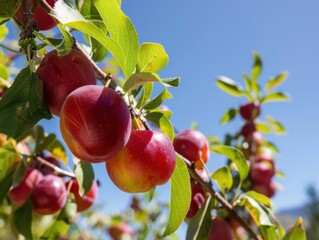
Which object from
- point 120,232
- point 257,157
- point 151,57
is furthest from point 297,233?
point 120,232

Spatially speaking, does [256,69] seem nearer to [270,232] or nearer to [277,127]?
[277,127]

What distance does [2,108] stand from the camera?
31.8 inches

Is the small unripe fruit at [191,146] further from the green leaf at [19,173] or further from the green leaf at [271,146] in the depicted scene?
the green leaf at [271,146]

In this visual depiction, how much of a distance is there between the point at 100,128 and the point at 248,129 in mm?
1526

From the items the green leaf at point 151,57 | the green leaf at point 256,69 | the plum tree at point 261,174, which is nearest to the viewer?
the green leaf at point 151,57

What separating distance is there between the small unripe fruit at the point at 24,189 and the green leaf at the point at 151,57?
76 cm

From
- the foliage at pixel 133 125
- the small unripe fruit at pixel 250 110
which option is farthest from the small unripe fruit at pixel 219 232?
the small unripe fruit at pixel 250 110

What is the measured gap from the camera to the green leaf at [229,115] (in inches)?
91.5

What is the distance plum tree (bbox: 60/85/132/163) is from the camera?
716 mm

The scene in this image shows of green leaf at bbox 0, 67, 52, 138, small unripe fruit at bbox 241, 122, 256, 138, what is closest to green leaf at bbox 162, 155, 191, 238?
green leaf at bbox 0, 67, 52, 138

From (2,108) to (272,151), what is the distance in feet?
5.69

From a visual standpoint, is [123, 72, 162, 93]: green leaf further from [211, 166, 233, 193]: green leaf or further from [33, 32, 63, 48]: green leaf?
[211, 166, 233, 193]: green leaf

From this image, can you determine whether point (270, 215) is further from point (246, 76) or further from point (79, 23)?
point (246, 76)

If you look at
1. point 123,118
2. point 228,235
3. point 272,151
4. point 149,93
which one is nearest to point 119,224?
point 272,151
